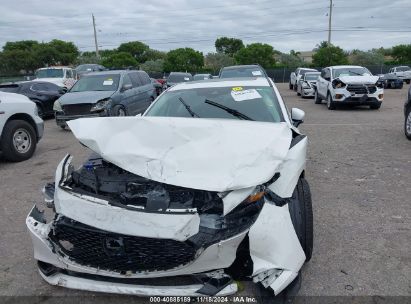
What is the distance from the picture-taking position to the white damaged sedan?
2.71m

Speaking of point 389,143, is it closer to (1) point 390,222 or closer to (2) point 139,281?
(1) point 390,222

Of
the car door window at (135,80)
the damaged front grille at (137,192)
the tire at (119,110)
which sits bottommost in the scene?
the tire at (119,110)

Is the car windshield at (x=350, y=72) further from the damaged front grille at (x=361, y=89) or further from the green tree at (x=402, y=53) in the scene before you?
the green tree at (x=402, y=53)

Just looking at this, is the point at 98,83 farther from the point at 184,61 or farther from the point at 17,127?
the point at 184,61

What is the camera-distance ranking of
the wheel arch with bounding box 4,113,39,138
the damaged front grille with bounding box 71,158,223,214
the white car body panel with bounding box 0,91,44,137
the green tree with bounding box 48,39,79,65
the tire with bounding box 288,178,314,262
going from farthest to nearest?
the green tree with bounding box 48,39,79,65 < the wheel arch with bounding box 4,113,39,138 < the white car body panel with bounding box 0,91,44,137 < the tire with bounding box 288,178,314,262 < the damaged front grille with bounding box 71,158,223,214

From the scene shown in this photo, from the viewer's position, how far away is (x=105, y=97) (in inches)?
440

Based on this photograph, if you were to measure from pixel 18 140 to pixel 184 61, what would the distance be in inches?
1968

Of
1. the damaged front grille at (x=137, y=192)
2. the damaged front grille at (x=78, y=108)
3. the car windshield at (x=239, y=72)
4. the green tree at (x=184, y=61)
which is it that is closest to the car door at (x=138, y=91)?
the damaged front grille at (x=78, y=108)

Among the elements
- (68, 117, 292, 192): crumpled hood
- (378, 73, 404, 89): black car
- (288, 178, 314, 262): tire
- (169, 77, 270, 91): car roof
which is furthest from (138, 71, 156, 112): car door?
(378, 73, 404, 89): black car

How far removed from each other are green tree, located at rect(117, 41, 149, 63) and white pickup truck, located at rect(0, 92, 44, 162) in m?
77.1

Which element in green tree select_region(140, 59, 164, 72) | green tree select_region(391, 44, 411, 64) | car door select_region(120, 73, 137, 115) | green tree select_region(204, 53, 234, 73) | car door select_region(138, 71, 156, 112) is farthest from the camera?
green tree select_region(204, 53, 234, 73)

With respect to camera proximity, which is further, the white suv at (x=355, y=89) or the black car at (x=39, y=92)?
the white suv at (x=355, y=89)

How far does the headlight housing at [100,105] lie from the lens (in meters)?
10.9

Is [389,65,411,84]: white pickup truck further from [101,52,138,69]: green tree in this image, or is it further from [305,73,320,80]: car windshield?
[101,52,138,69]: green tree
